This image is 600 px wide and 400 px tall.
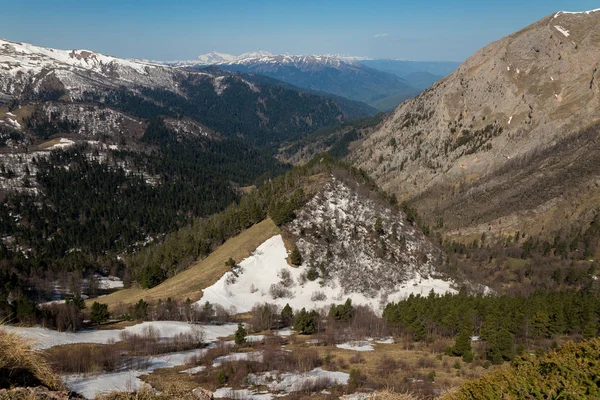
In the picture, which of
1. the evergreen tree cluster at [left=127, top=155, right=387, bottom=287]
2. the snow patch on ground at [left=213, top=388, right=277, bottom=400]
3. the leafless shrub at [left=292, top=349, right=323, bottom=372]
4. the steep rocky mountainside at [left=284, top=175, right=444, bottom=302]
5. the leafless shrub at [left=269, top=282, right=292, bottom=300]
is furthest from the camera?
the evergreen tree cluster at [left=127, top=155, right=387, bottom=287]

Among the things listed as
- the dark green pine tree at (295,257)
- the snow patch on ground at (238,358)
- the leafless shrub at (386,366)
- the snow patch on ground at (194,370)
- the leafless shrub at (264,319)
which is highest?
the dark green pine tree at (295,257)

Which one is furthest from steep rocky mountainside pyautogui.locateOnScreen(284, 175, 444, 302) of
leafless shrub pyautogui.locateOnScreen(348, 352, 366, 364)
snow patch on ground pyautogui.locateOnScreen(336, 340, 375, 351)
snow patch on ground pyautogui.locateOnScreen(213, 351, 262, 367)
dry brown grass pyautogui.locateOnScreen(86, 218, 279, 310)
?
snow patch on ground pyautogui.locateOnScreen(213, 351, 262, 367)

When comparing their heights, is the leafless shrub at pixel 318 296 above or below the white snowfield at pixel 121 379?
below

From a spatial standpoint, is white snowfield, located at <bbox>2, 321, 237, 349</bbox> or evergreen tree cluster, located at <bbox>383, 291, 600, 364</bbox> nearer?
white snowfield, located at <bbox>2, 321, 237, 349</bbox>

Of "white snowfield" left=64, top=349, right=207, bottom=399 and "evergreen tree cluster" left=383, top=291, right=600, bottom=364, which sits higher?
"white snowfield" left=64, top=349, right=207, bottom=399

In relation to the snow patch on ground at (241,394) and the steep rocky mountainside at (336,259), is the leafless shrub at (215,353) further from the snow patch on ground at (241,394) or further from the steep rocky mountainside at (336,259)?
the steep rocky mountainside at (336,259)

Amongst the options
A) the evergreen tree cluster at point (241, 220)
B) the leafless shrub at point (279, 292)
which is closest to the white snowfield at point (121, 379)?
the leafless shrub at point (279, 292)

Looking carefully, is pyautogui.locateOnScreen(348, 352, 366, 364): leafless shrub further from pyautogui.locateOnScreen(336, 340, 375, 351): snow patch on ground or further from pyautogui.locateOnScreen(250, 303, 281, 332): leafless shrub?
pyautogui.locateOnScreen(250, 303, 281, 332): leafless shrub
